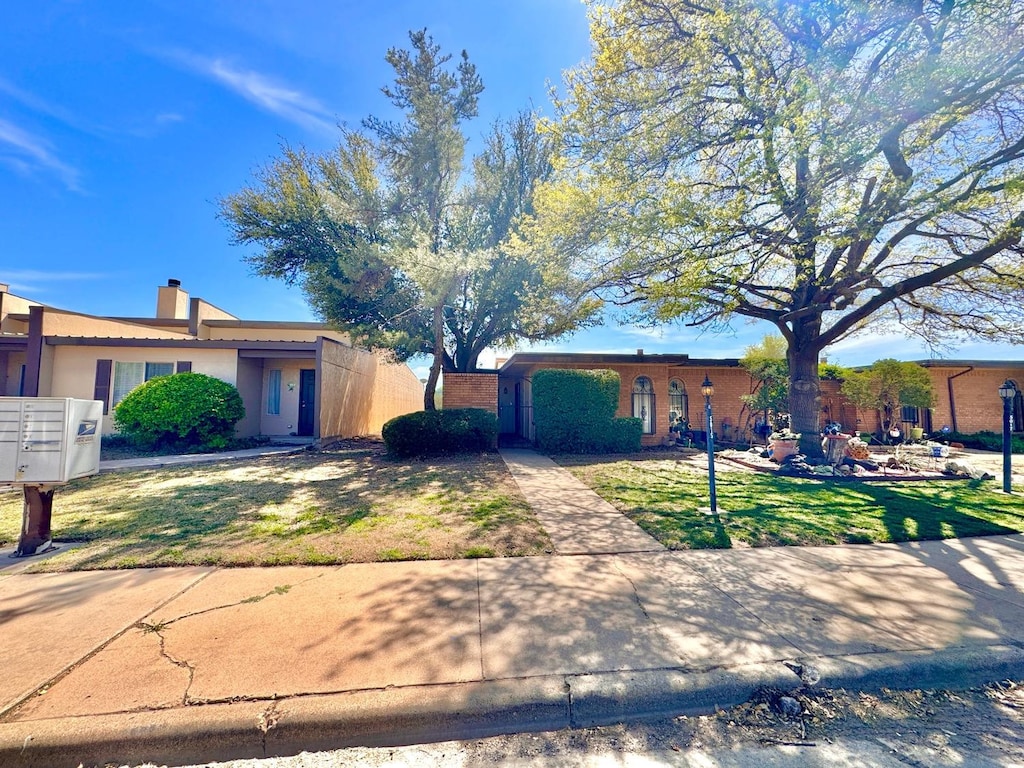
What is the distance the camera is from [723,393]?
49.0ft

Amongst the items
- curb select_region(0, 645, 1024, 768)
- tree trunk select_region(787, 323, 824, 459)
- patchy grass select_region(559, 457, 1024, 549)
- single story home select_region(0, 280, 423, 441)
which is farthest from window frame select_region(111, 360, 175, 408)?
tree trunk select_region(787, 323, 824, 459)

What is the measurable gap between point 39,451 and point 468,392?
8468 millimetres

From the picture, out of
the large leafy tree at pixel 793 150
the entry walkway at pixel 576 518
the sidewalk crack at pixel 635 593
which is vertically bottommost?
the sidewalk crack at pixel 635 593

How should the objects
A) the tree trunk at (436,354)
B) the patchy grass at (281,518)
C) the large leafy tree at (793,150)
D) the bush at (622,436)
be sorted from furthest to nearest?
1. the tree trunk at (436,354)
2. the bush at (622,436)
3. the large leafy tree at (793,150)
4. the patchy grass at (281,518)

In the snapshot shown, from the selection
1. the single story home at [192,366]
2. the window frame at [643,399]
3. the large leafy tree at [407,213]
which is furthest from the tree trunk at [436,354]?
the window frame at [643,399]

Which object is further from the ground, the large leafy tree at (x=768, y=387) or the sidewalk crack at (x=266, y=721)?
the large leafy tree at (x=768, y=387)

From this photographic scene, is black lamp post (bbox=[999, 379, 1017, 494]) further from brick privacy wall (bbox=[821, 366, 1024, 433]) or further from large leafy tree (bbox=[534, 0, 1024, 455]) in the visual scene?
brick privacy wall (bbox=[821, 366, 1024, 433])

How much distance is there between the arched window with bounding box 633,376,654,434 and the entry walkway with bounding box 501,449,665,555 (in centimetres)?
681

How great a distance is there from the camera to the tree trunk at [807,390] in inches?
382

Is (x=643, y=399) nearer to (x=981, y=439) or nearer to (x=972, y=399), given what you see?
(x=981, y=439)

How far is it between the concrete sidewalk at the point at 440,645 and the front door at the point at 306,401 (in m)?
11.2

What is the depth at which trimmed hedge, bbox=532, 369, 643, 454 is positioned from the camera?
10992mm

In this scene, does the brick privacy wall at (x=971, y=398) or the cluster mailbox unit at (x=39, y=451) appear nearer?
the cluster mailbox unit at (x=39, y=451)

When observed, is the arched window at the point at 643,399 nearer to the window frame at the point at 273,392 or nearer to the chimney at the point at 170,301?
the window frame at the point at 273,392
